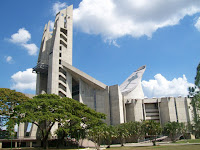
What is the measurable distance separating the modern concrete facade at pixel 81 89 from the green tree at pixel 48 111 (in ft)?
50.9

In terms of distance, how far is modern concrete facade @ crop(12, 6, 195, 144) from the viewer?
5615cm

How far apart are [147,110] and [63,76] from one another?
2985 centimetres

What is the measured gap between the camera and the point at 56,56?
57.4m

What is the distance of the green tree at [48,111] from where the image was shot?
32.5 m

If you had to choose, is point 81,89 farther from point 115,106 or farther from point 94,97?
point 115,106

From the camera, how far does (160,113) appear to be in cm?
6488

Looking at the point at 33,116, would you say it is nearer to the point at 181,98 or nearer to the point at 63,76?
the point at 63,76

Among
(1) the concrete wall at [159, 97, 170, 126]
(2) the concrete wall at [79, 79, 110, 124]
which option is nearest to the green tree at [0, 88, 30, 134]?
(2) the concrete wall at [79, 79, 110, 124]

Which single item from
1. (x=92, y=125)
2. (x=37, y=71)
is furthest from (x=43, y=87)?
(x=92, y=125)

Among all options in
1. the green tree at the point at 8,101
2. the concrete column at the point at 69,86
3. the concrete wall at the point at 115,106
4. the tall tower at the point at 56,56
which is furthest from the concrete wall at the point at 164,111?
the green tree at the point at 8,101

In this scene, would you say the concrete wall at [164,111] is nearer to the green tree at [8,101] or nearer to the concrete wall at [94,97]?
the concrete wall at [94,97]

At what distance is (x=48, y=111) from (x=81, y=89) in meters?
24.1

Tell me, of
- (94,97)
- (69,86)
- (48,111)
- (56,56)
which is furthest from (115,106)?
(48,111)

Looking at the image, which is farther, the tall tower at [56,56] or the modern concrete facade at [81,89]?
the modern concrete facade at [81,89]
